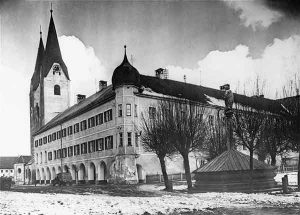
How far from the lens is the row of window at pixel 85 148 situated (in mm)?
39500

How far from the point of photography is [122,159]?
120ft

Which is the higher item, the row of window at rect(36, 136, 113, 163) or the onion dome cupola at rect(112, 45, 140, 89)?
Result: the onion dome cupola at rect(112, 45, 140, 89)

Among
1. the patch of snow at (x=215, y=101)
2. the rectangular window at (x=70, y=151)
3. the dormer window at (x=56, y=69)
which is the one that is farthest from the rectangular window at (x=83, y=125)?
the dormer window at (x=56, y=69)

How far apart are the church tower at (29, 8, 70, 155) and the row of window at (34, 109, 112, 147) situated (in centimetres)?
501

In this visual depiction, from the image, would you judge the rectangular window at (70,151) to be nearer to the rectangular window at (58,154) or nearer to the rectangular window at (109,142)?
the rectangular window at (58,154)

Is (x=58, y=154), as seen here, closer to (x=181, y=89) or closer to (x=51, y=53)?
(x=51, y=53)

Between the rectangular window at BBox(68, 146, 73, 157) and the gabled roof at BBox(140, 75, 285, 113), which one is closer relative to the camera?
the gabled roof at BBox(140, 75, 285, 113)

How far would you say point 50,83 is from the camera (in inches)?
2411

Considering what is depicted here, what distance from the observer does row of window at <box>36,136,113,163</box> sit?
39.5 m

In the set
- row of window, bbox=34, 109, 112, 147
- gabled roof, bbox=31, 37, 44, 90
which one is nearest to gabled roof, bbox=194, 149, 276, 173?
row of window, bbox=34, 109, 112, 147

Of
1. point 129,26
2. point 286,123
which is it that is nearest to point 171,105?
point 286,123

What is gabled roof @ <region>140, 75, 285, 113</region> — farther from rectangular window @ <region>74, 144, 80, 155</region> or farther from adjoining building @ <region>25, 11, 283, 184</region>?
rectangular window @ <region>74, 144, 80, 155</region>

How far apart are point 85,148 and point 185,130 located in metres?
21.5

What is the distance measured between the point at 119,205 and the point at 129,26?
7.56 m
